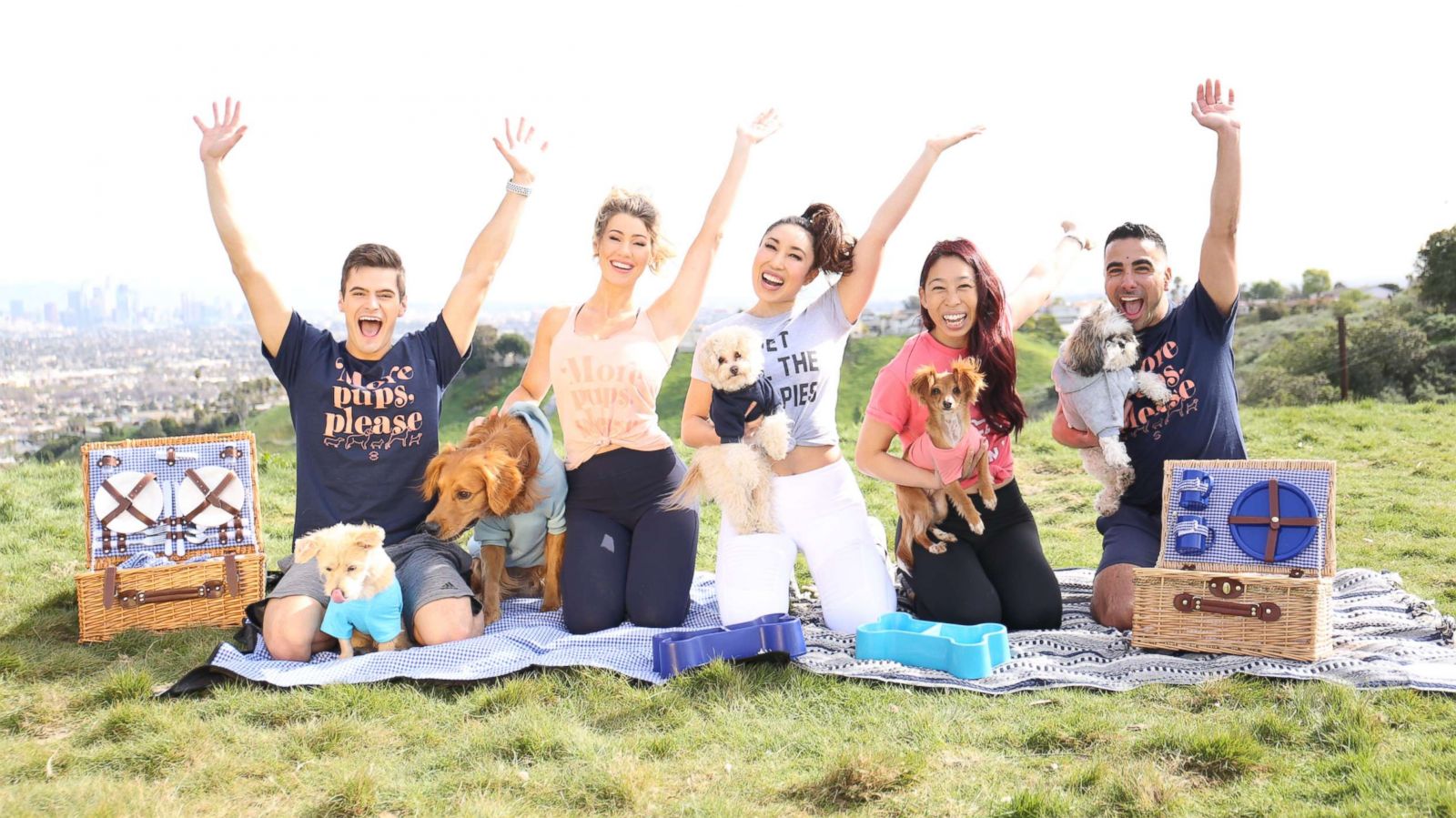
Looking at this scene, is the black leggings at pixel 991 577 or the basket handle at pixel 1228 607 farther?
the black leggings at pixel 991 577

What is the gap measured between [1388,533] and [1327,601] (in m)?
3.15

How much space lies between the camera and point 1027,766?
134 inches

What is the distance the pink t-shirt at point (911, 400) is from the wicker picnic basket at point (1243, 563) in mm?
829

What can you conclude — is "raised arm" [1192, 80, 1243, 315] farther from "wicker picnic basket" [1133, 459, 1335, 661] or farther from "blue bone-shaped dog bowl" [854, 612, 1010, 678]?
"blue bone-shaped dog bowl" [854, 612, 1010, 678]

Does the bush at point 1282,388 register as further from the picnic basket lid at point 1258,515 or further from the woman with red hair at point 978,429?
the woman with red hair at point 978,429

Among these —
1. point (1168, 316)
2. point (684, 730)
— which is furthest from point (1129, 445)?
point (684, 730)

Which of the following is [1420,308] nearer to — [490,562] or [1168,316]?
[1168,316]

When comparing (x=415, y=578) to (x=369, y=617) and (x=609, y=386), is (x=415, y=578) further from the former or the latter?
(x=609, y=386)

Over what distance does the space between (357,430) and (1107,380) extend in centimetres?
367

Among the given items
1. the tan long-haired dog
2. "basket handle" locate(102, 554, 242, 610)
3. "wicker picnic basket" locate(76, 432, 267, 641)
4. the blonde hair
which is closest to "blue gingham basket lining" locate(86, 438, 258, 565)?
"wicker picnic basket" locate(76, 432, 267, 641)

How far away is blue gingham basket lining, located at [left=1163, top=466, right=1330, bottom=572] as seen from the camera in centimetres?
453

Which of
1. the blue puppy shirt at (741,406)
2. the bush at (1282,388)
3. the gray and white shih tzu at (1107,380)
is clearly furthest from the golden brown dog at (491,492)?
A: the bush at (1282,388)

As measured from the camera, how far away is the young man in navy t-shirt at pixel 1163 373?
4.97 meters

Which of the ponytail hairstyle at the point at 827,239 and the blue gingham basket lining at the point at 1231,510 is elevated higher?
the ponytail hairstyle at the point at 827,239
